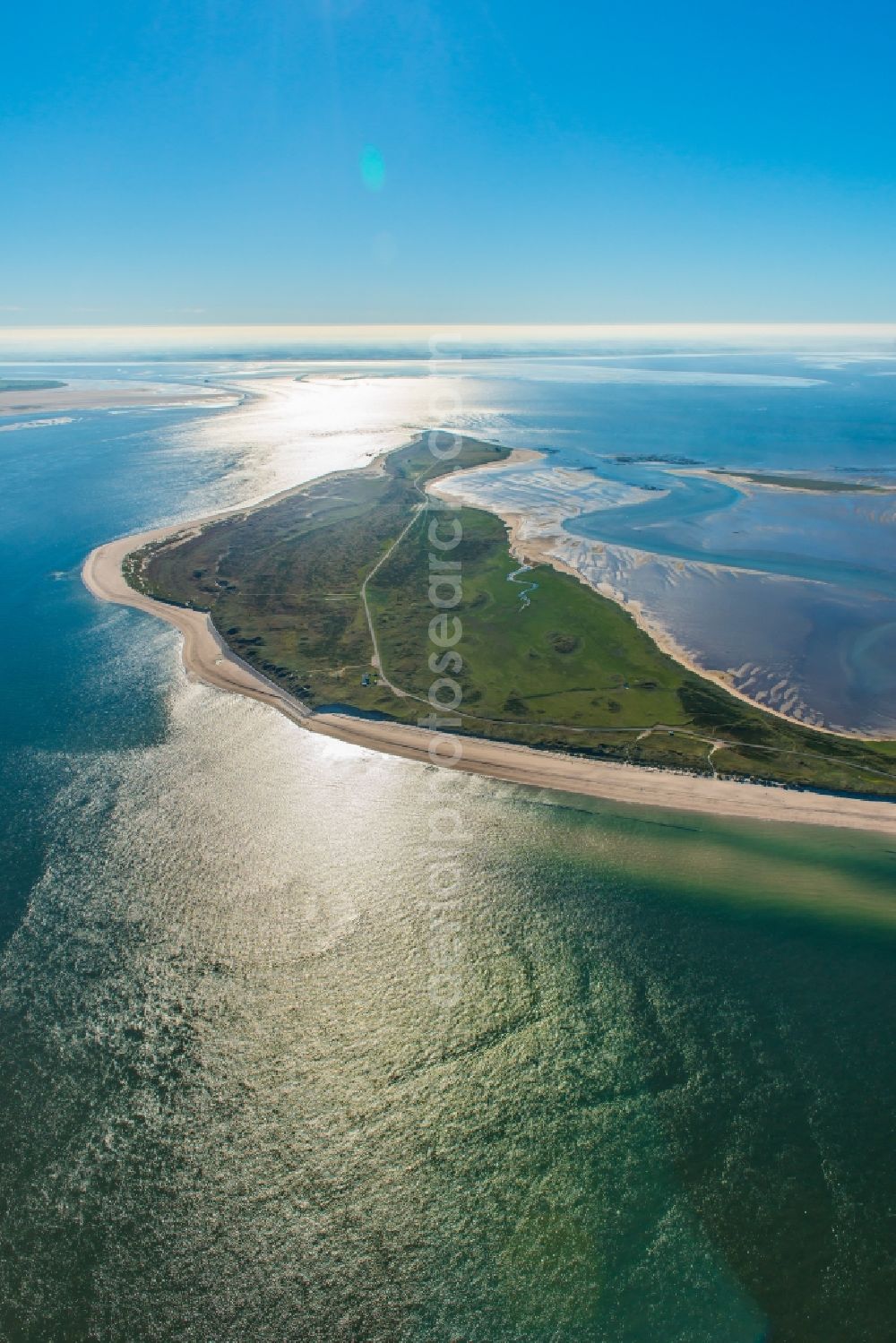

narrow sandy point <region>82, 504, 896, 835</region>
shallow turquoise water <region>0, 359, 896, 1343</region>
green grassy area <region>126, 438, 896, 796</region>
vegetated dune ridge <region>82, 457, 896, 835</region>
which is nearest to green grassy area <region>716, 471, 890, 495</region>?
green grassy area <region>126, 438, 896, 796</region>

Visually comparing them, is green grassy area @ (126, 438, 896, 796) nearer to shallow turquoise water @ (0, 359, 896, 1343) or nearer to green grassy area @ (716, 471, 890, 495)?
shallow turquoise water @ (0, 359, 896, 1343)

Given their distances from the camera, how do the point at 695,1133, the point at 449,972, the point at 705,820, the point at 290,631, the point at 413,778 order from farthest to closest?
1. the point at 290,631
2. the point at 413,778
3. the point at 705,820
4. the point at 449,972
5. the point at 695,1133

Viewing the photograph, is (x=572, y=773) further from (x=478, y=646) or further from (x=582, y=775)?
(x=478, y=646)

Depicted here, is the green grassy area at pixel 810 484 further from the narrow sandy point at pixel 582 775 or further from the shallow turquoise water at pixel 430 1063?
the shallow turquoise water at pixel 430 1063

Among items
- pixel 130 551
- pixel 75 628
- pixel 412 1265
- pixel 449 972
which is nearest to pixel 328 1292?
pixel 412 1265

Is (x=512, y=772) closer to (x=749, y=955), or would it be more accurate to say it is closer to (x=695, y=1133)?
(x=749, y=955)
